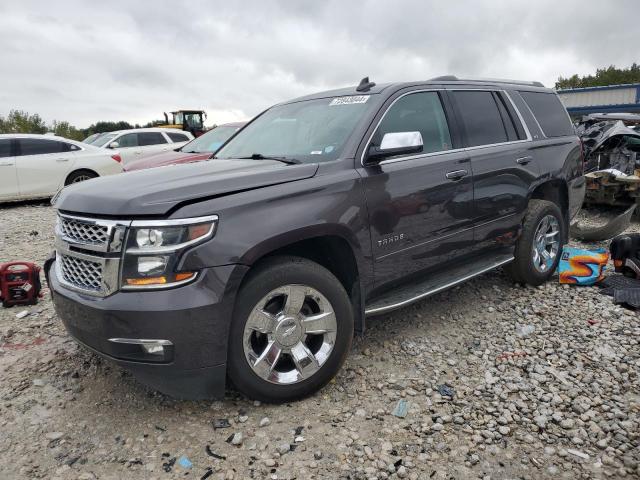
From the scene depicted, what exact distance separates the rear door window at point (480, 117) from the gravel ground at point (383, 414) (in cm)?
154

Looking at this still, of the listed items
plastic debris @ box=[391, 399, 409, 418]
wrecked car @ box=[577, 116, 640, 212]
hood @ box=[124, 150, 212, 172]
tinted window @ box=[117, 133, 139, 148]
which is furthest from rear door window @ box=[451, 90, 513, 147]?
tinted window @ box=[117, 133, 139, 148]

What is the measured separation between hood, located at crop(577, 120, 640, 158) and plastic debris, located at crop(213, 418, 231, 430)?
8622mm

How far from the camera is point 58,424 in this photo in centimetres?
281

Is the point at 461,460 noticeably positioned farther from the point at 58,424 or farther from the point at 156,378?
the point at 58,424

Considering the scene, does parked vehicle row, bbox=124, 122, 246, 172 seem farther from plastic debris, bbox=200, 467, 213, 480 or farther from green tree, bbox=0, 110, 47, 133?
green tree, bbox=0, 110, 47, 133

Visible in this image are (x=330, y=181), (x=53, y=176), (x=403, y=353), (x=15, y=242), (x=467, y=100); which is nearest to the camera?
(x=330, y=181)

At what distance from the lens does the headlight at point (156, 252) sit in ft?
7.98

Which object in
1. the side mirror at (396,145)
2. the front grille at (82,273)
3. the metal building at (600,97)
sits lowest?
the front grille at (82,273)

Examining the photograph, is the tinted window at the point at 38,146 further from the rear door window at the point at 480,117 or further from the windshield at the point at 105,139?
the rear door window at the point at 480,117

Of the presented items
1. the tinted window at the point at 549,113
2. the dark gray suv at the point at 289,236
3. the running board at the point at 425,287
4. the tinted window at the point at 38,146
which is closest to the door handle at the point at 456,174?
the dark gray suv at the point at 289,236

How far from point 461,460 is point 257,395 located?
Answer: 113 cm

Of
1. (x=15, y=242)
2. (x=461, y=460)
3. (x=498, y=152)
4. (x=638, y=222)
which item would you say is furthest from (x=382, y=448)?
(x=638, y=222)

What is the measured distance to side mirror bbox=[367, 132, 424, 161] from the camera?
3137mm

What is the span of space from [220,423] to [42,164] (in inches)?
391
